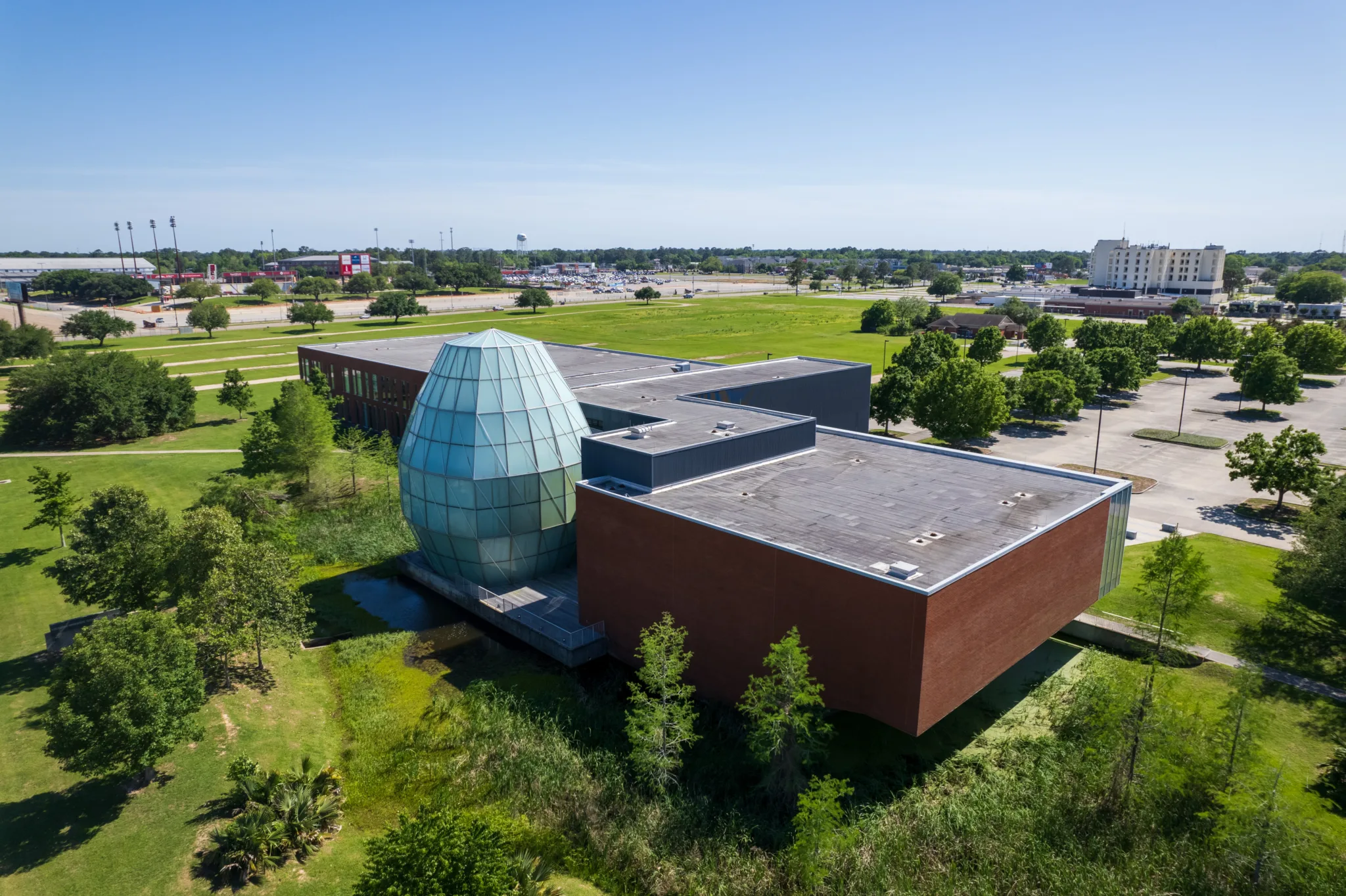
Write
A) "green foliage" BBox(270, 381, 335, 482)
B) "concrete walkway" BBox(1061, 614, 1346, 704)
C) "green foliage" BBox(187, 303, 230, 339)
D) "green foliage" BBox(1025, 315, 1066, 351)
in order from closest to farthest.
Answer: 1. "concrete walkway" BBox(1061, 614, 1346, 704)
2. "green foliage" BBox(270, 381, 335, 482)
3. "green foliage" BBox(1025, 315, 1066, 351)
4. "green foliage" BBox(187, 303, 230, 339)

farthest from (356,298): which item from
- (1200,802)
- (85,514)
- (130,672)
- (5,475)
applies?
(1200,802)

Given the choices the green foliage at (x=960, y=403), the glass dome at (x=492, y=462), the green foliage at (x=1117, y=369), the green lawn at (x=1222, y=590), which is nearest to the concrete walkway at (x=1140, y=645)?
the green lawn at (x=1222, y=590)

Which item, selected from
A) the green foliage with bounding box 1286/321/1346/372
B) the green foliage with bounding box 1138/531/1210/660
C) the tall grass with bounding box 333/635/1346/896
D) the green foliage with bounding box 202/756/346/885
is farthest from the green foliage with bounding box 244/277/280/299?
the green foliage with bounding box 1138/531/1210/660

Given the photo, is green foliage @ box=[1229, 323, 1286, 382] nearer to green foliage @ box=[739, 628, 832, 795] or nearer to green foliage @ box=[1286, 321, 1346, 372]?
green foliage @ box=[1286, 321, 1346, 372]

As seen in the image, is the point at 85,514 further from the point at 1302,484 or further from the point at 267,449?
the point at 1302,484

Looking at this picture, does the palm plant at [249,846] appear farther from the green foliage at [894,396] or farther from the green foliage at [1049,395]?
the green foliage at [1049,395]

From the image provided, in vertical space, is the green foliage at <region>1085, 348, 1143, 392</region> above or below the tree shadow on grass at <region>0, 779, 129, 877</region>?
above
